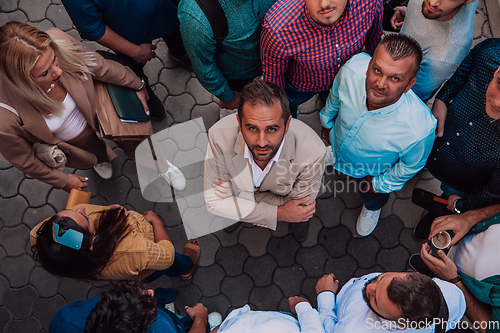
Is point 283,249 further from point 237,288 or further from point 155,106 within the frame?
point 155,106

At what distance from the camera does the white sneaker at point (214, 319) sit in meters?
3.23

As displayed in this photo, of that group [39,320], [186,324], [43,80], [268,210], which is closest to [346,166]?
[268,210]

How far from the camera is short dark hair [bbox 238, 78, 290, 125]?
6.77 ft

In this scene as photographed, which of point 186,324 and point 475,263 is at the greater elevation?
point 475,263

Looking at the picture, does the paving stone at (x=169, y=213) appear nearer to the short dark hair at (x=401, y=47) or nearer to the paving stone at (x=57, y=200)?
the paving stone at (x=57, y=200)

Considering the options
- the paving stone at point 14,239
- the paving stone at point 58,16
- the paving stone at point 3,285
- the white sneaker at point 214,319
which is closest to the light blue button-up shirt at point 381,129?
the white sneaker at point 214,319

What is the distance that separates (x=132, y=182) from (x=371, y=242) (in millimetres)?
3006

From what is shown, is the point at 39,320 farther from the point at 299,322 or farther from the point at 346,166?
the point at 346,166

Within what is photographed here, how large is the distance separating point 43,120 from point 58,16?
2.55m

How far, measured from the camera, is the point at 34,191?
3734 mm

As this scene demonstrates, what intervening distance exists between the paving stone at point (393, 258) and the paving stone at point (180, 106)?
2.93m

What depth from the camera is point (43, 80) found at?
221 cm

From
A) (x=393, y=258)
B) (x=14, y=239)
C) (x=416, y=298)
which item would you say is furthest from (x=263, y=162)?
(x=14, y=239)

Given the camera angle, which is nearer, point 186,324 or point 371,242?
point 186,324
